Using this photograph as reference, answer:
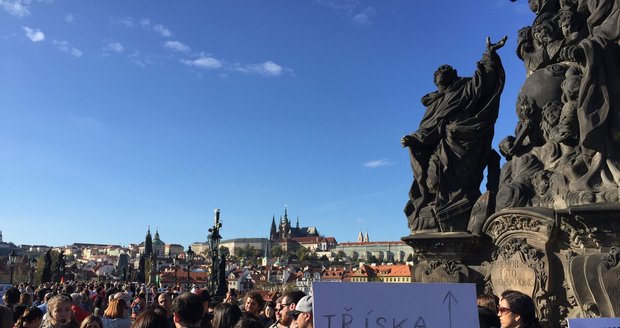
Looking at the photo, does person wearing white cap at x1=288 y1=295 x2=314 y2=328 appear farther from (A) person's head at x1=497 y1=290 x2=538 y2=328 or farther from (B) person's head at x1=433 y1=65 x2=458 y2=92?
(B) person's head at x1=433 y1=65 x2=458 y2=92

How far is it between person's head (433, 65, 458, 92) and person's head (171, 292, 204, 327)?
6.69 m

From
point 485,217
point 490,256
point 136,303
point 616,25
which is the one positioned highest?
point 616,25

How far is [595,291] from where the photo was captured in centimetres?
659

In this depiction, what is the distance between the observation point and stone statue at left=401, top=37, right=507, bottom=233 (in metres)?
9.36

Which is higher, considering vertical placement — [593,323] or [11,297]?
[11,297]

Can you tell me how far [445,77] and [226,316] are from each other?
6.54 meters

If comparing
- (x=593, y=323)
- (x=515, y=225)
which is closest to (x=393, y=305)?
(x=593, y=323)

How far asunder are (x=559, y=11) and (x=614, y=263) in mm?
4320

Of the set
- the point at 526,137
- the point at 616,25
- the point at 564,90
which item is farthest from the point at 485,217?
the point at 616,25

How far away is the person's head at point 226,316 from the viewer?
4.77 meters

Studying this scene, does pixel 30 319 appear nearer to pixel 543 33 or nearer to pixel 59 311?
pixel 59 311

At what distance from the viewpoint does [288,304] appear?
4.83 metres

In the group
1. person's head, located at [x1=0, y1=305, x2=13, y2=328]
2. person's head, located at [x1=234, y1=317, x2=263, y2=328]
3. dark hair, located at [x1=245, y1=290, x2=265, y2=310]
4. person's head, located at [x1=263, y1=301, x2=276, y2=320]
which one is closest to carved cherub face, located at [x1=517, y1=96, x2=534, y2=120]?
person's head, located at [x1=263, y1=301, x2=276, y2=320]

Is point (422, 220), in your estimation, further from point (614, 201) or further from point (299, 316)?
point (299, 316)
